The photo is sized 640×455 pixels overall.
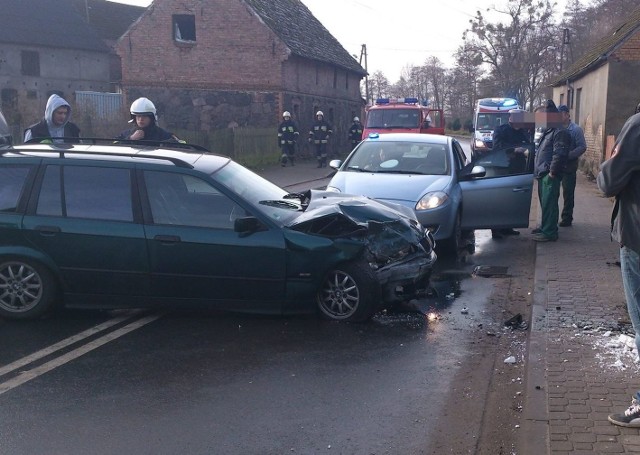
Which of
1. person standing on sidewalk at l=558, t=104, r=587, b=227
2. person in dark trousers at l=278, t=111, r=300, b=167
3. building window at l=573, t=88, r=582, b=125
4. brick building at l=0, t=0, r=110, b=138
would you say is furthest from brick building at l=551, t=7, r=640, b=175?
brick building at l=0, t=0, r=110, b=138

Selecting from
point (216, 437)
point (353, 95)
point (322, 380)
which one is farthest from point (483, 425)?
point (353, 95)

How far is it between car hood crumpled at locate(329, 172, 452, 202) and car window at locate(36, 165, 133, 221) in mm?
3612

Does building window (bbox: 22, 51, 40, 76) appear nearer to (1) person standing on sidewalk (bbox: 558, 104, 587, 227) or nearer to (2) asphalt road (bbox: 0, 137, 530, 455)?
(1) person standing on sidewalk (bbox: 558, 104, 587, 227)

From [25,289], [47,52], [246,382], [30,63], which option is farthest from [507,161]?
[47,52]

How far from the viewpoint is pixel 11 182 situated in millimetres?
6730

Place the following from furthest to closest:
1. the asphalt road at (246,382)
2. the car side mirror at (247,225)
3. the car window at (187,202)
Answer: the car window at (187,202), the car side mirror at (247,225), the asphalt road at (246,382)

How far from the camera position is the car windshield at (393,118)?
2361 cm

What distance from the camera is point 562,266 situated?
353 inches

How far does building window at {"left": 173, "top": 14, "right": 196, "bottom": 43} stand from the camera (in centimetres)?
3256

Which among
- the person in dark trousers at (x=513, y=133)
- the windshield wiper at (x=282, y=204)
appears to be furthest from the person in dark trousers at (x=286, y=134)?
the windshield wiper at (x=282, y=204)

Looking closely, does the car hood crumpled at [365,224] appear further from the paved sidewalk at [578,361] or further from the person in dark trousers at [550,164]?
the person in dark trousers at [550,164]

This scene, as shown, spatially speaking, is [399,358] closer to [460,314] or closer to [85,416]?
[460,314]

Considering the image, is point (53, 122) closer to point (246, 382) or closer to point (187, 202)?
point (187, 202)

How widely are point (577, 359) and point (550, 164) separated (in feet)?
18.2
